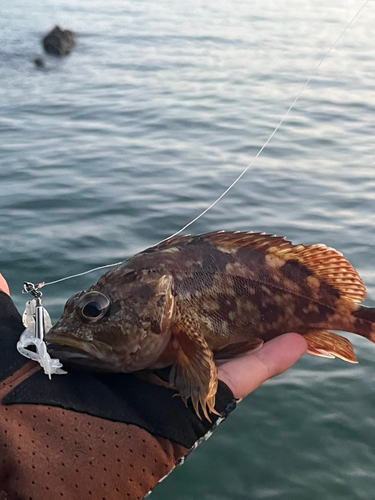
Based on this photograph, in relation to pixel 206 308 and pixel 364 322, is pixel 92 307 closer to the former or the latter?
pixel 206 308

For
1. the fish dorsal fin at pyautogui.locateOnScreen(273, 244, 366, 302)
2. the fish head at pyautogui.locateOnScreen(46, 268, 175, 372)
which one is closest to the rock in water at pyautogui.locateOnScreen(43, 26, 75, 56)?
the fish dorsal fin at pyautogui.locateOnScreen(273, 244, 366, 302)

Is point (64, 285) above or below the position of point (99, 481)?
above

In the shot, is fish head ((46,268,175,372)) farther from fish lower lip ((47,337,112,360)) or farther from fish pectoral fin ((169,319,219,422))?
fish pectoral fin ((169,319,219,422))

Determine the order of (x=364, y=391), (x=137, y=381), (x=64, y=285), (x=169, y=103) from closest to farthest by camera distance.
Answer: (x=137, y=381), (x=364, y=391), (x=64, y=285), (x=169, y=103)

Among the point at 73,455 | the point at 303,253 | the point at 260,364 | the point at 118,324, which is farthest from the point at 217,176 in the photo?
the point at 73,455

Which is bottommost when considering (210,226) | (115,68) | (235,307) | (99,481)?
(99,481)

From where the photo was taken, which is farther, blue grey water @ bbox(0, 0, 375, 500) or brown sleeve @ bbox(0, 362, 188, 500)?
blue grey water @ bbox(0, 0, 375, 500)

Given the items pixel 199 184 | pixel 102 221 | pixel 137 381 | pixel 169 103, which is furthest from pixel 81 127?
pixel 137 381

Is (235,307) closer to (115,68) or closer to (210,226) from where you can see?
(210,226)
